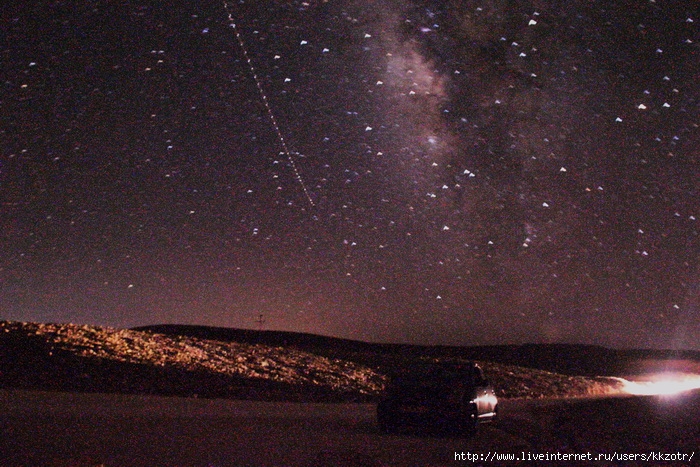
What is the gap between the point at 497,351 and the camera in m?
116

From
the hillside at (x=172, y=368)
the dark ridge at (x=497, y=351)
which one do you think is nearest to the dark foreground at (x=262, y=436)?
the hillside at (x=172, y=368)

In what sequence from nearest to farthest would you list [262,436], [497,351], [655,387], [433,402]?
[262,436] → [433,402] → [655,387] → [497,351]

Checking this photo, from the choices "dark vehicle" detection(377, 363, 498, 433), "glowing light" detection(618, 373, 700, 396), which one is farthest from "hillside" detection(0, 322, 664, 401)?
"glowing light" detection(618, 373, 700, 396)

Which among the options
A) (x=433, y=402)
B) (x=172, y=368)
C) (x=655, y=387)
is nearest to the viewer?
(x=433, y=402)

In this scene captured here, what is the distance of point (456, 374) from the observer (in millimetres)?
14289

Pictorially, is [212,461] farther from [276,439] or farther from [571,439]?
[571,439]

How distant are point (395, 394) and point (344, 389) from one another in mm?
14429

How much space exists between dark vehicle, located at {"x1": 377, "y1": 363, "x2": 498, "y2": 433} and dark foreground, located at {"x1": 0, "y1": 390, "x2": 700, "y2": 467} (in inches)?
11.4

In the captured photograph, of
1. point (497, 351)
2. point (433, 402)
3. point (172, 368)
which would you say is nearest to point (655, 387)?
point (172, 368)

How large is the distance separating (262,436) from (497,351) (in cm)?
10771

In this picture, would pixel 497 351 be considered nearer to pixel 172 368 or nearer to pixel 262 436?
pixel 172 368

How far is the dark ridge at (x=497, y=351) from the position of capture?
96.3 metres

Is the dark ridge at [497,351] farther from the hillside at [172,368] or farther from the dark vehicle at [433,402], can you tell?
the dark vehicle at [433,402]

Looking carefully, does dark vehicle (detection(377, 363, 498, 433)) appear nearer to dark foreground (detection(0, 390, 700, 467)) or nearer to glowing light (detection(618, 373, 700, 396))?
dark foreground (detection(0, 390, 700, 467))
